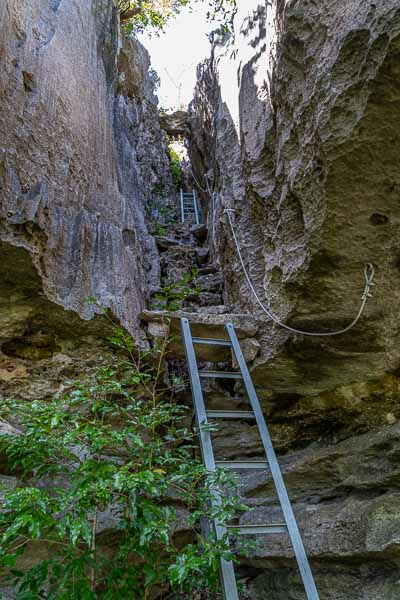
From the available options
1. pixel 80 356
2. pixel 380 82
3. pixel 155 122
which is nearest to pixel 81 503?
pixel 80 356

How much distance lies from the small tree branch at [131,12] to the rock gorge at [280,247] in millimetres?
4257

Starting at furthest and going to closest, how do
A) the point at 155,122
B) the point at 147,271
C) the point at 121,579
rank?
1. the point at 155,122
2. the point at 147,271
3. the point at 121,579

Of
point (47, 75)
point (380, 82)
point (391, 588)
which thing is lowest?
point (391, 588)

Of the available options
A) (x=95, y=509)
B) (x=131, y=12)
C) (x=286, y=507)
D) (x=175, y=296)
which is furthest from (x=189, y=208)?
(x=95, y=509)

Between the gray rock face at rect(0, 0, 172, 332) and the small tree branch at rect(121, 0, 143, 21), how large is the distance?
3.59m

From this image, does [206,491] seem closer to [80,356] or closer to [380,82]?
[80,356]

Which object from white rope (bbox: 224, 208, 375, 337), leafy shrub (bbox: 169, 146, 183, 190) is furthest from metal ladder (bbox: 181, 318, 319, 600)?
leafy shrub (bbox: 169, 146, 183, 190)

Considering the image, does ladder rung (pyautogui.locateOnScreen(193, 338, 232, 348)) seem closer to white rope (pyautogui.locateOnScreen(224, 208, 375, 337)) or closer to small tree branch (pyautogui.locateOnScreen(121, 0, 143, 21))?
white rope (pyautogui.locateOnScreen(224, 208, 375, 337))

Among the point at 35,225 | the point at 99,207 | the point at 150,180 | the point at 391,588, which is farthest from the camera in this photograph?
the point at 150,180

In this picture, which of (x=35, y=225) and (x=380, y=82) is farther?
(x=35, y=225)

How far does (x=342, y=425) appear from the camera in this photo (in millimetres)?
3535

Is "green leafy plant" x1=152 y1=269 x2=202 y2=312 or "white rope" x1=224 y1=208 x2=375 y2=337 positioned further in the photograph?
"green leafy plant" x1=152 y1=269 x2=202 y2=312

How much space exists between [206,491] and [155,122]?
348 inches

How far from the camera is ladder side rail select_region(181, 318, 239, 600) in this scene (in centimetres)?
200
